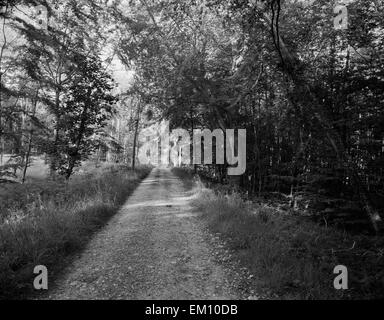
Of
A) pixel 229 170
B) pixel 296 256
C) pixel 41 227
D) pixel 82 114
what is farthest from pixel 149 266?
pixel 229 170

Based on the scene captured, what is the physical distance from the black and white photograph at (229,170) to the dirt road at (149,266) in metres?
0.04

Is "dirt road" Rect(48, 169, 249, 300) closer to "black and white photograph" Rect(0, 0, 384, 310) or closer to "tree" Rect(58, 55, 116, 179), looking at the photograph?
"black and white photograph" Rect(0, 0, 384, 310)

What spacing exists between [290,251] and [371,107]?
6.37m

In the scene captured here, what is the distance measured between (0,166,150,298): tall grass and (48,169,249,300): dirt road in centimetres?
46

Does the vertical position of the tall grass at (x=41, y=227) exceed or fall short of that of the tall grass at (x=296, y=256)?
it exceeds it

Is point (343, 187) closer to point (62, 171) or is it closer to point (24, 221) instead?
point (24, 221)

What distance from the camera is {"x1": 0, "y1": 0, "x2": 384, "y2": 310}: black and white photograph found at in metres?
4.54

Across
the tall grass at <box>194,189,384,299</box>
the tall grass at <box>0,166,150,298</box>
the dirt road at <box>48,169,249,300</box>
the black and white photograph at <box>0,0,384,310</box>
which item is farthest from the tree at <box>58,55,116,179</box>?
the tall grass at <box>194,189,384,299</box>

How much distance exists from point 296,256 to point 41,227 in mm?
5774

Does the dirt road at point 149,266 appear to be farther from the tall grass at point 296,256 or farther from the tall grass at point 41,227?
the tall grass at point 296,256

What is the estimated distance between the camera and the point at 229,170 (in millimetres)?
16125

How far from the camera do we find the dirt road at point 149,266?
4348 millimetres

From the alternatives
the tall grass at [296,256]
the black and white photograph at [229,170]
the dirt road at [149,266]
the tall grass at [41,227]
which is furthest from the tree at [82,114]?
the tall grass at [296,256]

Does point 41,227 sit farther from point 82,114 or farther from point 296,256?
point 82,114
